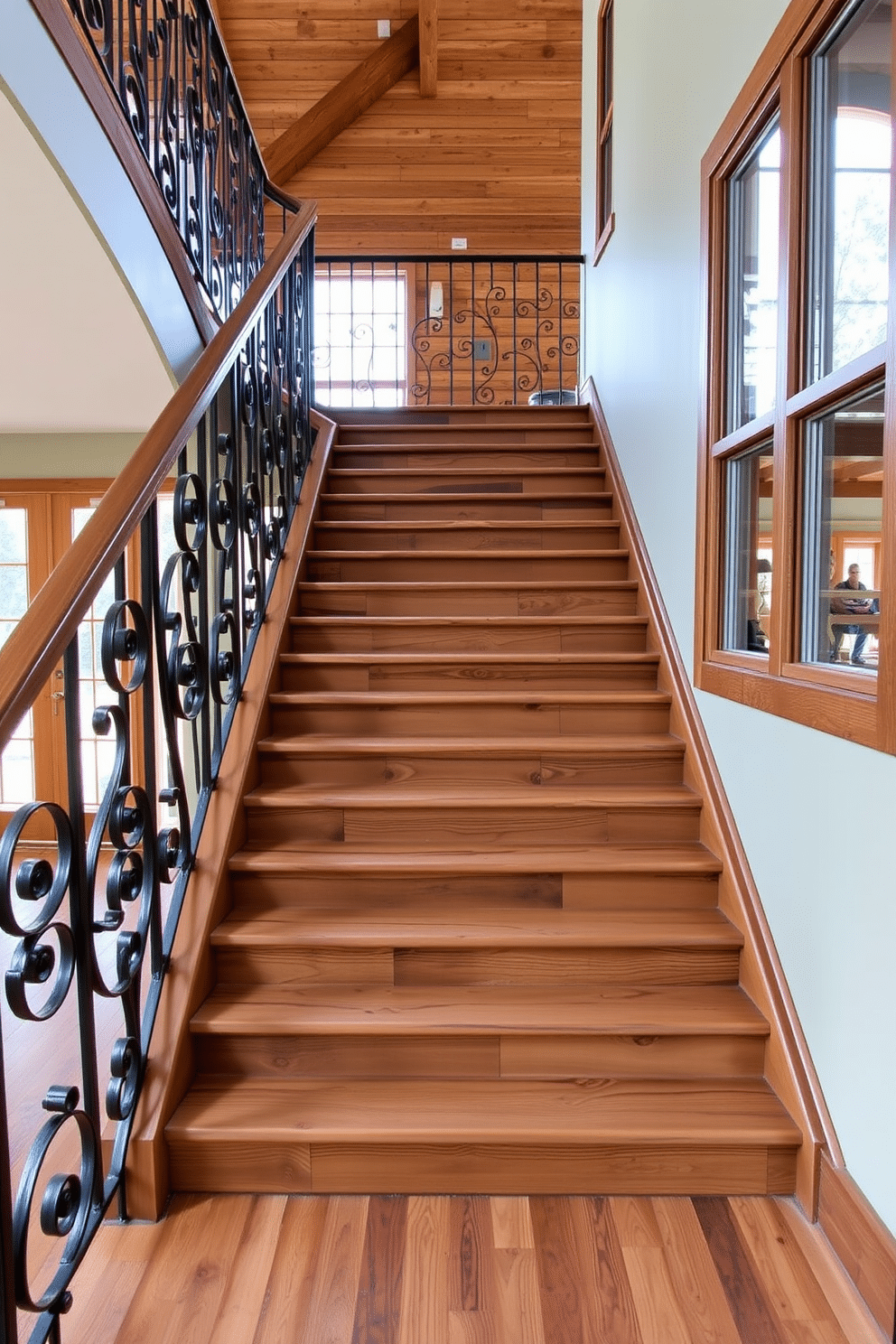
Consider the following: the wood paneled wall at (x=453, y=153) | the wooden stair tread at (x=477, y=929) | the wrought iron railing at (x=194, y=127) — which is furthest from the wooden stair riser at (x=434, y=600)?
the wood paneled wall at (x=453, y=153)

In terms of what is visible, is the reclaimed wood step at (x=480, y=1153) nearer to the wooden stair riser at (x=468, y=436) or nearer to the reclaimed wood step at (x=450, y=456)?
the reclaimed wood step at (x=450, y=456)

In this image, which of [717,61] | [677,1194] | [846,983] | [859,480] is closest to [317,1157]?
[677,1194]

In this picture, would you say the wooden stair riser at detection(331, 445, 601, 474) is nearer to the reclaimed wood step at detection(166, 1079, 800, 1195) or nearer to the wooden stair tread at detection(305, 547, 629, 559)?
the wooden stair tread at detection(305, 547, 629, 559)

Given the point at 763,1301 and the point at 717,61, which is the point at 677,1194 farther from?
the point at 717,61

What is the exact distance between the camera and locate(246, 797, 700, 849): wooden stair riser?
2.34 m

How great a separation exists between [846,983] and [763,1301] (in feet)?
1.66

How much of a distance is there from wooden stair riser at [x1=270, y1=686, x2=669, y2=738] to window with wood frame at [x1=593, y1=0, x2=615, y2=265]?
2.50 metres

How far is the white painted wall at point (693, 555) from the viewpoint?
1.48 meters

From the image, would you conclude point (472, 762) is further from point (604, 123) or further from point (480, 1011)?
point (604, 123)

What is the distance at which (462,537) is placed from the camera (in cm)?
348

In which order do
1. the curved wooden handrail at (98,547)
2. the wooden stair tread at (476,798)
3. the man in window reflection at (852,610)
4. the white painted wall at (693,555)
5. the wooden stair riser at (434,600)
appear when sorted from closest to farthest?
the curved wooden handrail at (98,547), the white painted wall at (693,555), the man in window reflection at (852,610), the wooden stair tread at (476,798), the wooden stair riser at (434,600)

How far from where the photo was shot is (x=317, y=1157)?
1698 mm

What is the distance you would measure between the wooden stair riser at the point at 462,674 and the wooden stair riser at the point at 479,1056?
1.18 metres

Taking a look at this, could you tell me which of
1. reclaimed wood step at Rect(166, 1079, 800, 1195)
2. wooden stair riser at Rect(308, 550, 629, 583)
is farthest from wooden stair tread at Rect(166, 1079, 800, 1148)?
wooden stair riser at Rect(308, 550, 629, 583)
